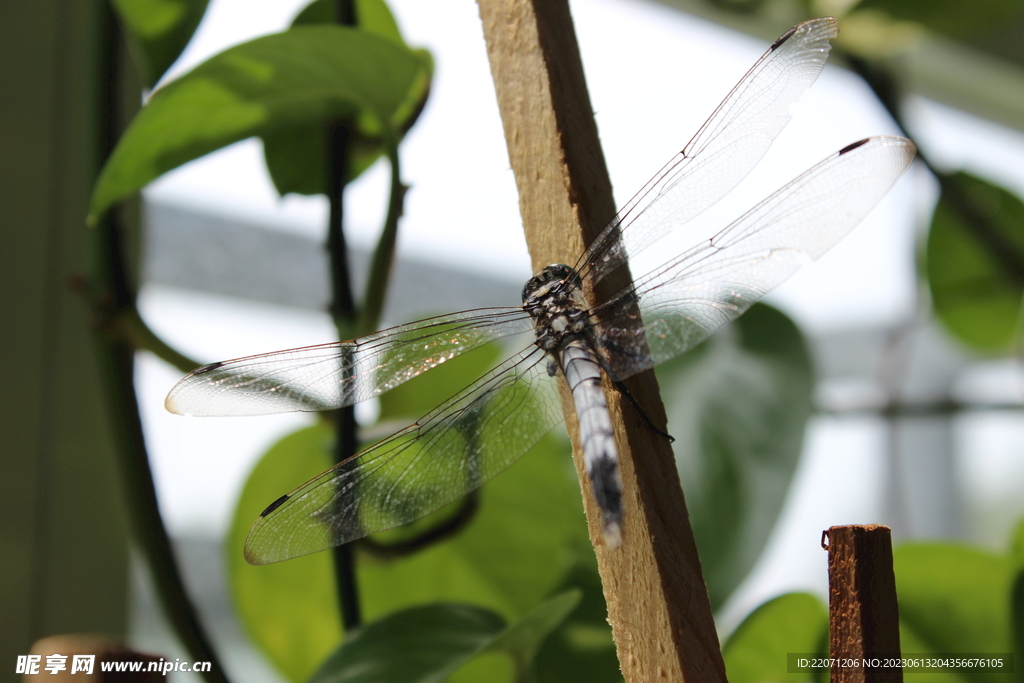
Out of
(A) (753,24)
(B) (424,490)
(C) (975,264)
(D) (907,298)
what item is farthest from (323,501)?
(D) (907,298)

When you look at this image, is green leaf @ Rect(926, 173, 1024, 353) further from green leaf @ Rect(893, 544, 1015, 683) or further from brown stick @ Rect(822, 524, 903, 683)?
brown stick @ Rect(822, 524, 903, 683)

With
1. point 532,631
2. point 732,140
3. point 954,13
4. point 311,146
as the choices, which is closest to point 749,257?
point 732,140

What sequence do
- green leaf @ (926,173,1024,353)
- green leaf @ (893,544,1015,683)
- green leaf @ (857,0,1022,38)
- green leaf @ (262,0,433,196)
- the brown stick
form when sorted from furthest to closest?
green leaf @ (926,173,1024,353) → green leaf @ (857,0,1022,38) → green leaf @ (262,0,433,196) → green leaf @ (893,544,1015,683) → the brown stick

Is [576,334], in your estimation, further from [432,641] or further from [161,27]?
[161,27]

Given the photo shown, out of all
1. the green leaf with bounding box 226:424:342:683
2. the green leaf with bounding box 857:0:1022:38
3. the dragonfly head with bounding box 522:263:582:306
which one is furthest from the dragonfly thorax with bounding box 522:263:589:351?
the green leaf with bounding box 857:0:1022:38

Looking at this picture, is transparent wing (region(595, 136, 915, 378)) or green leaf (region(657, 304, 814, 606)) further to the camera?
green leaf (region(657, 304, 814, 606))

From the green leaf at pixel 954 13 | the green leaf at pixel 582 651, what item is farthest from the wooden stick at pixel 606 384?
the green leaf at pixel 954 13

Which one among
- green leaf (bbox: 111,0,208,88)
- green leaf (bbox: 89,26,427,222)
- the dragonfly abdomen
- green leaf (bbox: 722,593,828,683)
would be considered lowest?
green leaf (bbox: 722,593,828,683)
